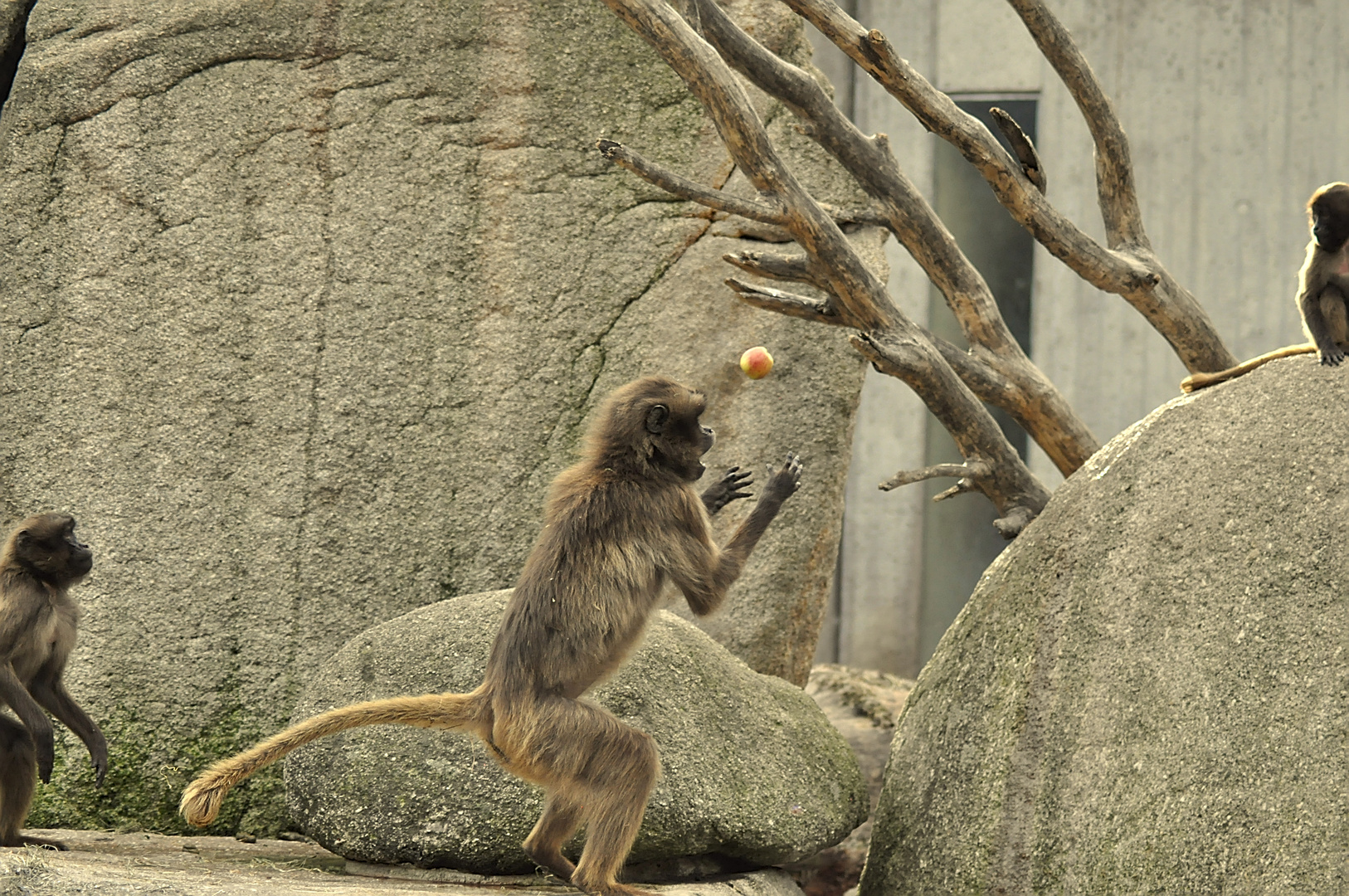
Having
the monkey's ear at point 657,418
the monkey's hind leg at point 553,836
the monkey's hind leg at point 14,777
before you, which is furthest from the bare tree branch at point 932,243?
the monkey's hind leg at point 14,777

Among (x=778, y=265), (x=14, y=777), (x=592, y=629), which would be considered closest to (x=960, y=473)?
(x=778, y=265)

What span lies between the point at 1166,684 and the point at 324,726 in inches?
96.1

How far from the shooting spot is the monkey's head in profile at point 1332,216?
13.7 feet

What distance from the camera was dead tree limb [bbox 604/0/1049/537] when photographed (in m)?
4.68

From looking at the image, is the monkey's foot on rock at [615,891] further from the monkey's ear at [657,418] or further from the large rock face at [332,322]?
the large rock face at [332,322]

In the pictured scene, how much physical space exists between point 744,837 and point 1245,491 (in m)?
1.86

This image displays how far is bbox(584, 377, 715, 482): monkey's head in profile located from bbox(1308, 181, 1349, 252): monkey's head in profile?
1984 mm

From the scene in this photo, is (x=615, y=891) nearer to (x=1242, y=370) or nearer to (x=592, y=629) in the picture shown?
(x=592, y=629)

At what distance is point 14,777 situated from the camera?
425 centimetres

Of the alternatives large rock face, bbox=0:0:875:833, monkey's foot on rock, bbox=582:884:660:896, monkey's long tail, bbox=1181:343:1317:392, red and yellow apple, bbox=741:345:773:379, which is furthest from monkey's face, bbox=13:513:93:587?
monkey's long tail, bbox=1181:343:1317:392

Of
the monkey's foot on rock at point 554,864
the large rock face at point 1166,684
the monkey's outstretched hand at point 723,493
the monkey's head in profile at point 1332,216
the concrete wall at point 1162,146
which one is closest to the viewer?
the large rock face at point 1166,684

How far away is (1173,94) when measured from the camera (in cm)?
940

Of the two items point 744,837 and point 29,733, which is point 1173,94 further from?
point 29,733

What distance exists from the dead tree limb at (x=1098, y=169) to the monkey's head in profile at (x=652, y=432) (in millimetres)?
1688
